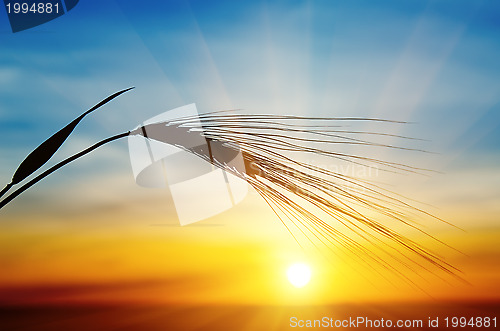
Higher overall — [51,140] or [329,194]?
[51,140]

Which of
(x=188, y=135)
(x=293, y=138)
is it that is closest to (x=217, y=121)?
(x=188, y=135)

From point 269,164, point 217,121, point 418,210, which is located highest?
point 217,121

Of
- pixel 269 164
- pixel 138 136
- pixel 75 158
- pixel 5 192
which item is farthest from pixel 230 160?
pixel 5 192

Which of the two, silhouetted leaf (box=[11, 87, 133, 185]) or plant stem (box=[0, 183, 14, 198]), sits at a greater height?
silhouetted leaf (box=[11, 87, 133, 185])

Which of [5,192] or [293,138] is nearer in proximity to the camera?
[5,192]

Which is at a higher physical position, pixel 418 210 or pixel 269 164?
pixel 269 164

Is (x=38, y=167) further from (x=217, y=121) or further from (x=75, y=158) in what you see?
(x=217, y=121)

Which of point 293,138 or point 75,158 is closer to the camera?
point 75,158

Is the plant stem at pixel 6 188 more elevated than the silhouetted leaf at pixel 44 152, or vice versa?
the silhouetted leaf at pixel 44 152

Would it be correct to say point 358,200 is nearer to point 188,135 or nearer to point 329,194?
point 329,194
